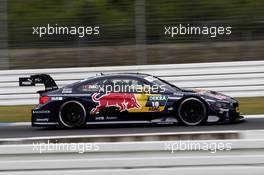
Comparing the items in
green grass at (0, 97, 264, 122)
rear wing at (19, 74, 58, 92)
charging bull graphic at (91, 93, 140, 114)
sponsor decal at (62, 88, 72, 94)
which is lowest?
green grass at (0, 97, 264, 122)

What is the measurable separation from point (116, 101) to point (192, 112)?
56.3 inches

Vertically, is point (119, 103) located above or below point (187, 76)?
below

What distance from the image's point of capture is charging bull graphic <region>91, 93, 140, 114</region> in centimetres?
1175

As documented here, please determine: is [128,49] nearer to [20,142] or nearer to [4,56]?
[4,56]

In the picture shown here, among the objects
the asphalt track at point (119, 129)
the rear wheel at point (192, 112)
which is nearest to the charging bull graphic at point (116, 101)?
the asphalt track at point (119, 129)

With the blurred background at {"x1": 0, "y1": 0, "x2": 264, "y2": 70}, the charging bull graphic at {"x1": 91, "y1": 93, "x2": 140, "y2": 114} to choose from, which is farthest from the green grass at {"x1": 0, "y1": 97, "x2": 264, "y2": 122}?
the charging bull graphic at {"x1": 91, "y1": 93, "x2": 140, "y2": 114}

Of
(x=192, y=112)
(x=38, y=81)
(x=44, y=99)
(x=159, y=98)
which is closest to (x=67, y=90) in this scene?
(x=44, y=99)

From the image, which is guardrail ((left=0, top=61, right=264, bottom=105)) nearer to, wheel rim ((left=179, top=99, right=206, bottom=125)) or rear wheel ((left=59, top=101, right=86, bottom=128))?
rear wheel ((left=59, top=101, right=86, bottom=128))

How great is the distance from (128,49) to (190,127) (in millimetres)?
5084

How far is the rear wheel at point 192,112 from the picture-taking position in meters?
11.4

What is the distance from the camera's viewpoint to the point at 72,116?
12.0 meters

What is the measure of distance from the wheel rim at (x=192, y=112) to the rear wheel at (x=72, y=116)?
6.12ft

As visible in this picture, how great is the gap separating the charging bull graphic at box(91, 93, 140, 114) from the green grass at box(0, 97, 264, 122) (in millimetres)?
2474

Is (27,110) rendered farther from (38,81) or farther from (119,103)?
(119,103)
